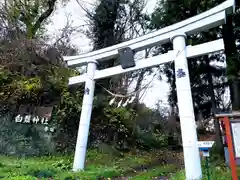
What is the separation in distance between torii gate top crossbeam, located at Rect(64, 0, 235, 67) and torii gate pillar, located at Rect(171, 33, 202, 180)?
0.29m

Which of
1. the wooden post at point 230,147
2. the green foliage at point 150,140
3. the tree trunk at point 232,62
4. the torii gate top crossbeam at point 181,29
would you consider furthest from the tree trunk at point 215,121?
the wooden post at point 230,147

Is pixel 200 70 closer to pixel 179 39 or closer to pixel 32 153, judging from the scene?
pixel 179 39

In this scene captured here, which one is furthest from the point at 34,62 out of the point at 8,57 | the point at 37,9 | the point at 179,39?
the point at 179,39

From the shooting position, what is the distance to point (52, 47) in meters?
11.3

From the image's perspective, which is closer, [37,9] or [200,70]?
[200,70]

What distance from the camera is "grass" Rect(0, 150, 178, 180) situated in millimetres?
5776

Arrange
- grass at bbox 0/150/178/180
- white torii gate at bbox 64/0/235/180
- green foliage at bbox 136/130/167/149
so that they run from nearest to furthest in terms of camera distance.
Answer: white torii gate at bbox 64/0/235/180, grass at bbox 0/150/178/180, green foliage at bbox 136/130/167/149

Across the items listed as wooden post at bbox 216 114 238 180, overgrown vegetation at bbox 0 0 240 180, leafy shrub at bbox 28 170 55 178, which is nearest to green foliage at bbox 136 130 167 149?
overgrown vegetation at bbox 0 0 240 180

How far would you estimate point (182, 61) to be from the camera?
5891 millimetres

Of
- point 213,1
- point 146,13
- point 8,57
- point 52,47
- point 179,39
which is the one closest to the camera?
point 179,39

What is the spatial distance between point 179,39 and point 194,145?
284 centimetres

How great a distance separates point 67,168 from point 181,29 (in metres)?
5.47

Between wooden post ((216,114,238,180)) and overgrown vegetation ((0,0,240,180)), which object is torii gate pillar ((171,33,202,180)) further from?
overgrown vegetation ((0,0,240,180))

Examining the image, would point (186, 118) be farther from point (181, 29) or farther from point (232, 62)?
point (232, 62)
